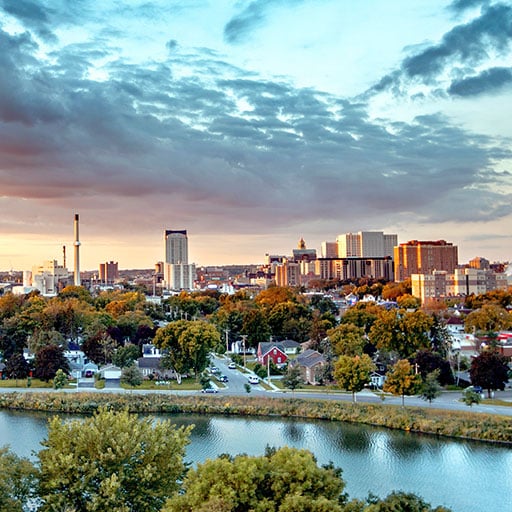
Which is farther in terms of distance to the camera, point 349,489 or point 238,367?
point 238,367

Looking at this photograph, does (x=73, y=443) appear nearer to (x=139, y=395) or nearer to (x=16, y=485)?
(x=16, y=485)

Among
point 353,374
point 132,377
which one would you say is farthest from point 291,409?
point 132,377

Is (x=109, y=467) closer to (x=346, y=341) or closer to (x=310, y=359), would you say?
(x=310, y=359)

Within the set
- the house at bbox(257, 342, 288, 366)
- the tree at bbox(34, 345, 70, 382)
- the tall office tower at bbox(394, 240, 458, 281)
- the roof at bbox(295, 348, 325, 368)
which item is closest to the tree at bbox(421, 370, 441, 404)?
the roof at bbox(295, 348, 325, 368)

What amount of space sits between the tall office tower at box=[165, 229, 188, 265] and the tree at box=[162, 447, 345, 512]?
412 ft

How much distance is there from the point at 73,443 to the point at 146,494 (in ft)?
4.63

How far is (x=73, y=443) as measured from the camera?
10125mm

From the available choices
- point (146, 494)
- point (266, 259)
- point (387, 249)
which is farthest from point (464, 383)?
point (266, 259)

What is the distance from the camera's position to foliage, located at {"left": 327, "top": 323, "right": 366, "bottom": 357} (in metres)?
25.6

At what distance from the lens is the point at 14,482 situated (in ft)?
31.4

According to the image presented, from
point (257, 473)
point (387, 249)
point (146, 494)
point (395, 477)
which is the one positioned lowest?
point (395, 477)

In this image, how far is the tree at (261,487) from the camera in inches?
310

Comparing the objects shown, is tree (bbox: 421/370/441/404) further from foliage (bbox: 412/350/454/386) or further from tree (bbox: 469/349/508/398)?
foliage (bbox: 412/350/454/386)

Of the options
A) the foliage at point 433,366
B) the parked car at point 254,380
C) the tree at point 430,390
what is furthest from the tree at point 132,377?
the tree at point 430,390
